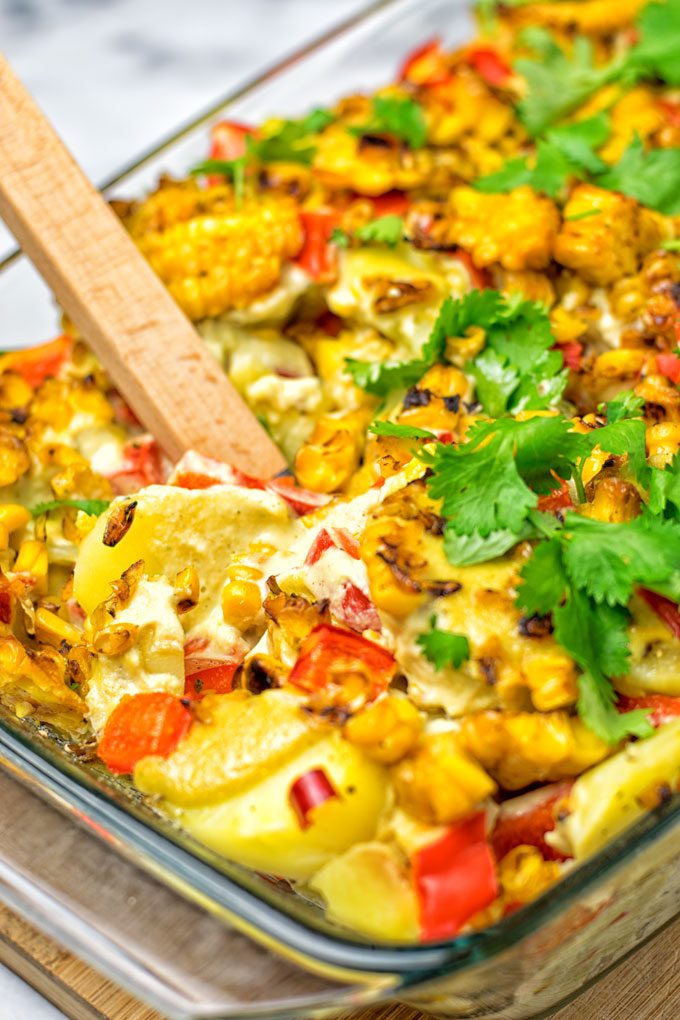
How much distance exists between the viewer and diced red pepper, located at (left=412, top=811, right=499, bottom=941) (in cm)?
146

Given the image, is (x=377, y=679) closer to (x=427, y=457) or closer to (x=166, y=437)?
(x=427, y=457)

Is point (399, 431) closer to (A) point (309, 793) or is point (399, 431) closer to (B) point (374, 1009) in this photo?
(A) point (309, 793)

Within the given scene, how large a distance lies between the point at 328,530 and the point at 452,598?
1.02 ft

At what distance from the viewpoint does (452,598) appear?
5.31ft

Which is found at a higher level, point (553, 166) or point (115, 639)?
point (553, 166)

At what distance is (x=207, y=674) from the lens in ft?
6.24

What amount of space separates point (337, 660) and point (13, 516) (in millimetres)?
682

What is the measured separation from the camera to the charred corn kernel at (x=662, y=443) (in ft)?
5.94

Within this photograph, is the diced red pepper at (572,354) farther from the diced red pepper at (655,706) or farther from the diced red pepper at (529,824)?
the diced red pepper at (529,824)

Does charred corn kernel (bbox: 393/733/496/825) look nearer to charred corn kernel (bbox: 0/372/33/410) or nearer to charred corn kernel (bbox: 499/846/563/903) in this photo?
charred corn kernel (bbox: 499/846/563/903)

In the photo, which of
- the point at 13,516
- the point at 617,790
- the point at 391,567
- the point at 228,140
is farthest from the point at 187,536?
the point at 228,140

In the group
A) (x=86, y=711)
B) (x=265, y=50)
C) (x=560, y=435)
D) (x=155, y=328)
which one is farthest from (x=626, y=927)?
(x=265, y=50)

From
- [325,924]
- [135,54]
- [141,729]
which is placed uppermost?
[135,54]

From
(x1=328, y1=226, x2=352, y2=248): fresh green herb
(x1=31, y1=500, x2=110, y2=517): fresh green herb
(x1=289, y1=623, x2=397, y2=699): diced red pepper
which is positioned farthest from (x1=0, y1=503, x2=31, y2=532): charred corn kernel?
(x1=328, y1=226, x2=352, y2=248): fresh green herb
